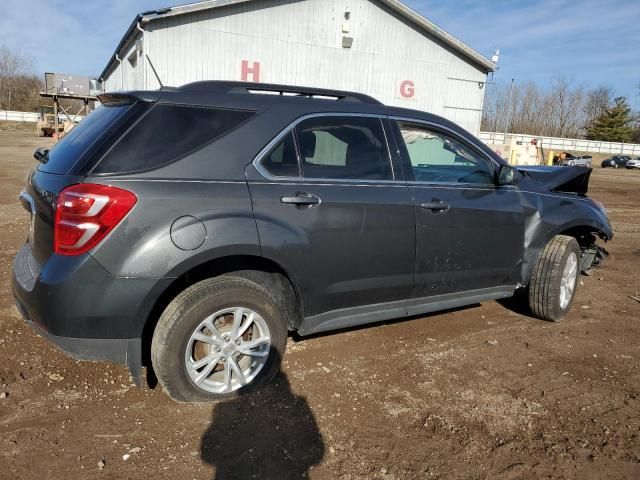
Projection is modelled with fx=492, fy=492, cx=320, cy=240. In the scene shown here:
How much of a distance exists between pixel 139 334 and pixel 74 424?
2.12ft

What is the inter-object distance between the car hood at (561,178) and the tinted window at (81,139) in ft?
11.3

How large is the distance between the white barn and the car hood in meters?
10.8

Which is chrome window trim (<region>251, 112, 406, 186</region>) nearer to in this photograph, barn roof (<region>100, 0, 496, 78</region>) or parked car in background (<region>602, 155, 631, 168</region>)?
barn roof (<region>100, 0, 496, 78</region>)

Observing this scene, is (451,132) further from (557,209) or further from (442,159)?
(557,209)

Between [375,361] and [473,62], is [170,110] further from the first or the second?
[473,62]

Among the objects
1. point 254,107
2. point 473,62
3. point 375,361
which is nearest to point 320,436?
point 375,361

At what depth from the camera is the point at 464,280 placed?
3.96 meters

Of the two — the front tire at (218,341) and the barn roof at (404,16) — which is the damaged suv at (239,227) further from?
the barn roof at (404,16)

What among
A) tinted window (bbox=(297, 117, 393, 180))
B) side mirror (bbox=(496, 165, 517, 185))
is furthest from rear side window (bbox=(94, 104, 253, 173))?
side mirror (bbox=(496, 165, 517, 185))

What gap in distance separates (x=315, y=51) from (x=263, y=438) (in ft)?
46.4

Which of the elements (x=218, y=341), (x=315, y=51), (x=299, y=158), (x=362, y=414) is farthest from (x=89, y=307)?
(x=315, y=51)

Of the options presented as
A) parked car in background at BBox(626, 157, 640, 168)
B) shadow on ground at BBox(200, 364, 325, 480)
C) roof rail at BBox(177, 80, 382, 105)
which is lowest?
shadow on ground at BBox(200, 364, 325, 480)

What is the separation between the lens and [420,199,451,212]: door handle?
11.7ft

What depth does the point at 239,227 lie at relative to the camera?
2.84m
